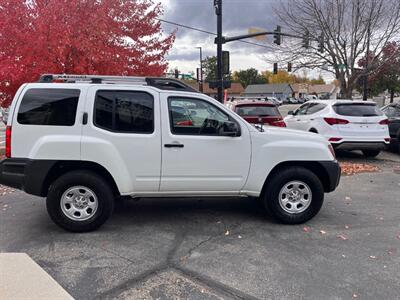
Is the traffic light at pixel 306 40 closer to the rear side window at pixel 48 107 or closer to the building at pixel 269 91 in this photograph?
the rear side window at pixel 48 107

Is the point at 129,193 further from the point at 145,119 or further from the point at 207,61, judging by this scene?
the point at 207,61

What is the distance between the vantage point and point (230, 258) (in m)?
4.19

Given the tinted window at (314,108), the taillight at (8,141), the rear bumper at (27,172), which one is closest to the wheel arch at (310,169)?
the rear bumper at (27,172)

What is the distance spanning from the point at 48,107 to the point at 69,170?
844 mm

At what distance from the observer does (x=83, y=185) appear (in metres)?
4.87

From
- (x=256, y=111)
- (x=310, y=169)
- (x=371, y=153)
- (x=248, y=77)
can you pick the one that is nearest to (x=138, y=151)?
(x=310, y=169)

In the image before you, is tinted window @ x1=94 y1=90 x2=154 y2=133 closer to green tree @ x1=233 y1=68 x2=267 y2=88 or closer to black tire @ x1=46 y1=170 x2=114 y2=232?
black tire @ x1=46 y1=170 x2=114 y2=232

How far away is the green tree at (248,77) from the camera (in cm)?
12825

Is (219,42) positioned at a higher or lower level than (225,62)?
higher

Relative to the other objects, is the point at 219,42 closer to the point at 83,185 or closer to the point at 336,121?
the point at 336,121

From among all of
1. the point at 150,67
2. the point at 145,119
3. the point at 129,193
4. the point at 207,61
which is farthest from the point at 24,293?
the point at 207,61

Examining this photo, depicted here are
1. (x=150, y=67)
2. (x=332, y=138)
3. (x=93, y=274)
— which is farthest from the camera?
(x=150, y=67)

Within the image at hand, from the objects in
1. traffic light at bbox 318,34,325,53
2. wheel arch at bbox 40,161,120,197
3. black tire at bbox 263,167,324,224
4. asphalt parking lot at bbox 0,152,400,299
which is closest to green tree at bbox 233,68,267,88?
traffic light at bbox 318,34,325,53

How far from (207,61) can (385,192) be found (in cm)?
10722
